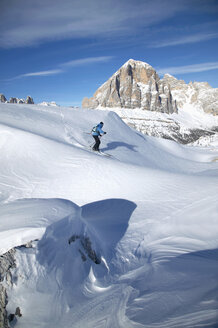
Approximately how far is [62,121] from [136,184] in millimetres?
9731

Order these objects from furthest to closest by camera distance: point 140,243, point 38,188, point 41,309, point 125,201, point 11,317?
point 38,188, point 125,201, point 140,243, point 41,309, point 11,317

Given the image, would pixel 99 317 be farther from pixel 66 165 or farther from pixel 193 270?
pixel 66 165

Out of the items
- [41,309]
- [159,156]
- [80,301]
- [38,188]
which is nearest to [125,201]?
[38,188]

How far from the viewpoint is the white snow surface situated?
8.71 feet

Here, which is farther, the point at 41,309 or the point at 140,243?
the point at 140,243

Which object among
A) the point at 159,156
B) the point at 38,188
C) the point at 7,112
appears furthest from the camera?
the point at 159,156

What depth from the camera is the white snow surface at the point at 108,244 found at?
2.65 meters

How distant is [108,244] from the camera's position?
14.9 feet

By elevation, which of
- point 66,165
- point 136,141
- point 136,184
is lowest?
point 136,184

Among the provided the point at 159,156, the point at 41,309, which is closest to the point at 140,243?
the point at 41,309

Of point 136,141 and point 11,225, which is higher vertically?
point 136,141

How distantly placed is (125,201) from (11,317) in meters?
4.83

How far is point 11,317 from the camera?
93.1 inches

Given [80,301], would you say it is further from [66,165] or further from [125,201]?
[66,165]
